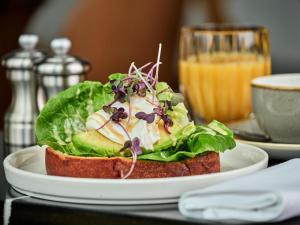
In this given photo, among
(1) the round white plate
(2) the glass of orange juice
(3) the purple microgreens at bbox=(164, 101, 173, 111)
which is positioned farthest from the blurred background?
(3) the purple microgreens at bbox=(164, 101, 173, 111)

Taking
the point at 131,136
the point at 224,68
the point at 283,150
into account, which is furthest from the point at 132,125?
the point at 224,68

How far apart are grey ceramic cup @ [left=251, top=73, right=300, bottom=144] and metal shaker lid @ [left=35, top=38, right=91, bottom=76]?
1.15 feet

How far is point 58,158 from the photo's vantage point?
1069 mm

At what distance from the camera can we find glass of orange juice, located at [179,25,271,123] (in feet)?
6.47

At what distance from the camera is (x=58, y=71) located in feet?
5.23

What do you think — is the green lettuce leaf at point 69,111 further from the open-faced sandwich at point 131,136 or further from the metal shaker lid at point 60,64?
the metal shaker lid at point 60,64

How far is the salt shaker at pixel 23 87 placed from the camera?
5.28 ft

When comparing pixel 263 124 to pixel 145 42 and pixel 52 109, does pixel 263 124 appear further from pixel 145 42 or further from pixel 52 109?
pixel 145 42

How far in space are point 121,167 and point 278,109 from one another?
0.49 m

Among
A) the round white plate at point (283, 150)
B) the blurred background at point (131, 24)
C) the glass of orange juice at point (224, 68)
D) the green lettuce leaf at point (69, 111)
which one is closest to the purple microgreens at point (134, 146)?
the green lettuce leaf at point (69, 111)

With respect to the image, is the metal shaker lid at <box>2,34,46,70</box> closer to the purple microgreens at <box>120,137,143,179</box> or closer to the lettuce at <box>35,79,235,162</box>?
the lettuce at <box>35,79,235,162</box>

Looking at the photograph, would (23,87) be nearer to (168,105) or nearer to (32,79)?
(32,79)

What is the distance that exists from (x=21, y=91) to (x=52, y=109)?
466 mm

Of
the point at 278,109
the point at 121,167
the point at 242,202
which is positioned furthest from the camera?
the point at 278,109
